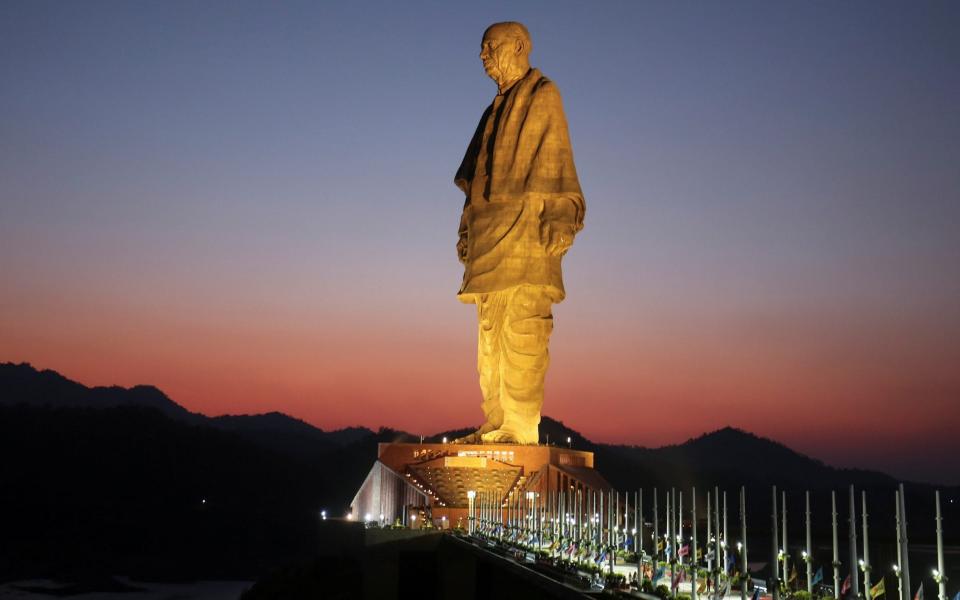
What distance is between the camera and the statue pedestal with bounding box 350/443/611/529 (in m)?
26.4

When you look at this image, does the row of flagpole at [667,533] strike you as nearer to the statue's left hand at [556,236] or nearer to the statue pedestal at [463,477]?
the statue pedestal at [463,477]

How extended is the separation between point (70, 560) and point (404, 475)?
3971 cm

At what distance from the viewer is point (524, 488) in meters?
26.2

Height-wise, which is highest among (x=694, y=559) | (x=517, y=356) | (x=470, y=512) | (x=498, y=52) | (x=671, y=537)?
(x=498, y=52)

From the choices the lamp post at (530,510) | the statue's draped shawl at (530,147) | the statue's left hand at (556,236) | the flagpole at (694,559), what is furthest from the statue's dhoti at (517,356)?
the flagpole at (694,559)

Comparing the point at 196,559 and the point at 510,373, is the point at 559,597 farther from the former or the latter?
the point at 196,559

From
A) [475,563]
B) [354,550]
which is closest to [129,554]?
[354,550]

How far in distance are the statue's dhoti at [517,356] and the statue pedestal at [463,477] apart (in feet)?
2.41

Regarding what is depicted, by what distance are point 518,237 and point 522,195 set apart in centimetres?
105

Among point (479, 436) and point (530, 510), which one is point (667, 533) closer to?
point (530, 510)

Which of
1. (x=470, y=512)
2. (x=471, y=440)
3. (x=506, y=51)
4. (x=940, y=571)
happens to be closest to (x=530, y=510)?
(x=470, y=512)

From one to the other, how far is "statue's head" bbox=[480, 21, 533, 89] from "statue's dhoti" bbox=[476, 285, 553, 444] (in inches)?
225

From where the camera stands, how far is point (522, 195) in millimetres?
27078

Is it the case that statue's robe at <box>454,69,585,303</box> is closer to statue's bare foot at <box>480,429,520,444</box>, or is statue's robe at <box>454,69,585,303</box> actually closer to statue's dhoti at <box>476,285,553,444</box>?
statue's dhoti at <box>476,285,553,444</box>
